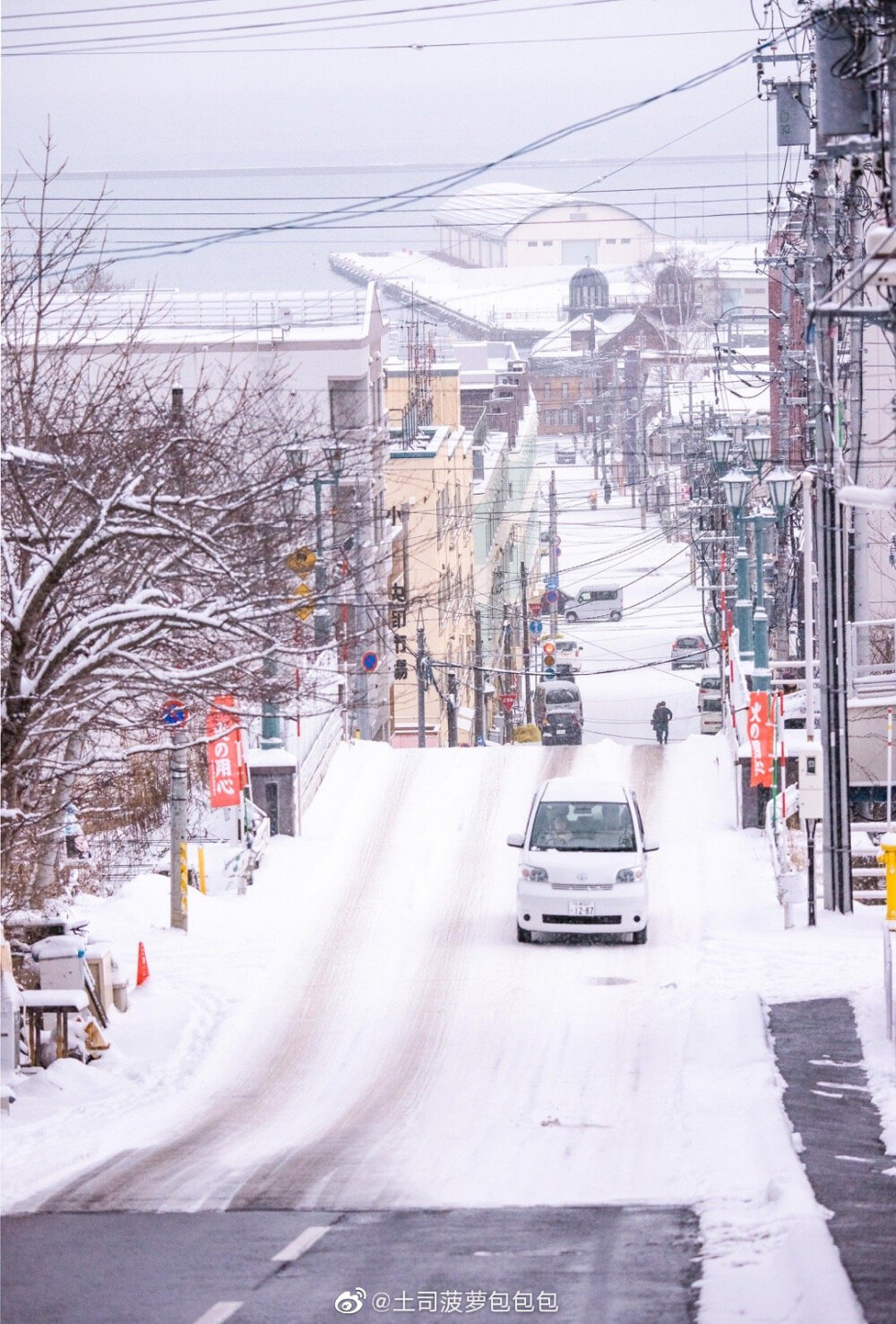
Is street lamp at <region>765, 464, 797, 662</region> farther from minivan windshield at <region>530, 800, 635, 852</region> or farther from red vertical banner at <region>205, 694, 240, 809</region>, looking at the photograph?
red vertical banner at <region>205, 694, 240, 809</region>

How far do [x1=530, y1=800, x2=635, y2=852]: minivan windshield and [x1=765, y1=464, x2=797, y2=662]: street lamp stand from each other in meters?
6.48

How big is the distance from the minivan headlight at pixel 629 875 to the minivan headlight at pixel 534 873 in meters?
0.76

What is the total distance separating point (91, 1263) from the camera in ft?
31.1

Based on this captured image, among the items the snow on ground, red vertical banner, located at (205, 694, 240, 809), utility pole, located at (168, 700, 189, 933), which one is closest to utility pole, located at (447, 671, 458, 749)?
the snow on ground

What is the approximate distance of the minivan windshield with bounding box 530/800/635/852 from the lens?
20.0m

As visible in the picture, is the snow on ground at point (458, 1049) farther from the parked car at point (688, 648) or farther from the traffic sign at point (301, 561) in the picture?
the parked car at point (688, 648)

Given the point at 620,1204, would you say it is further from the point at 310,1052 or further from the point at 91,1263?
the point at 310,1052

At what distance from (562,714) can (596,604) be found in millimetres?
24383

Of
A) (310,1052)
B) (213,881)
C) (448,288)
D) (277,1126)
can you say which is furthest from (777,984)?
(448,288)

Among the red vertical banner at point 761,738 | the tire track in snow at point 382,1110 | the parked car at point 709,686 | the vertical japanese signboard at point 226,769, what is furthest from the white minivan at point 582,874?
the parked car at point 709,686

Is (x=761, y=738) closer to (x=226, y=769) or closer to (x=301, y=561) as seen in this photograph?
(x=226, y=769)

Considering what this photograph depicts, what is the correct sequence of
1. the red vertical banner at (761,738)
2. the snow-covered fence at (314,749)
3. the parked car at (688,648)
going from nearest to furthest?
the red vertical banner at (761,738), the snow-covered fence at (314,749), the parked car at (688,648)

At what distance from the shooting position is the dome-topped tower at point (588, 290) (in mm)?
151000

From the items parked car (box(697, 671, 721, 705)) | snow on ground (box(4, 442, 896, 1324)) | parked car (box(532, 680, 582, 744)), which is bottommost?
Result: parked car (box(532, 680, 582, 744))
